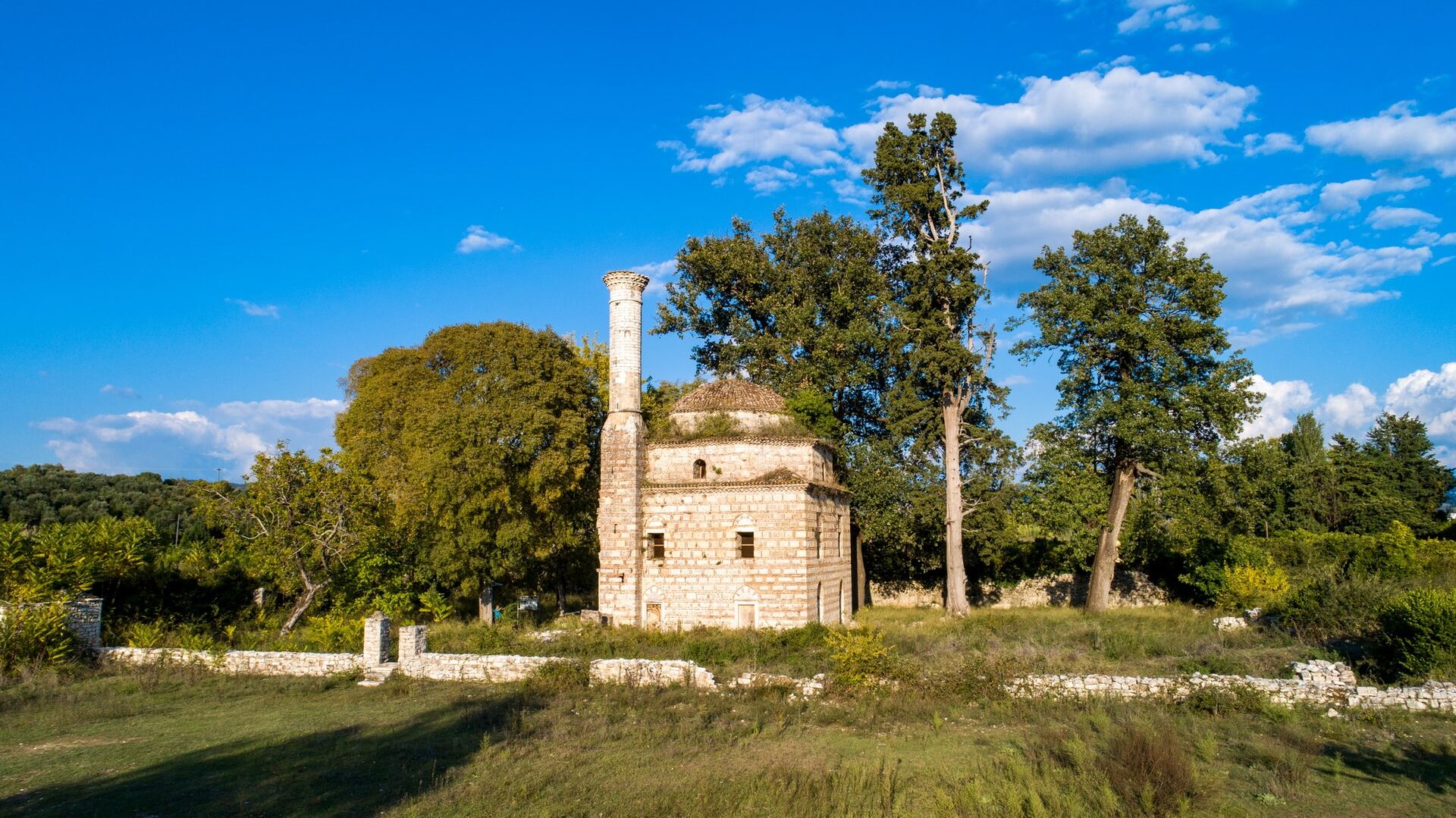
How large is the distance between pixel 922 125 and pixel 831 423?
1028 cm

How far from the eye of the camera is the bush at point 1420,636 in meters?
13.2

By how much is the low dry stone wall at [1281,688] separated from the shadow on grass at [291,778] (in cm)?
886

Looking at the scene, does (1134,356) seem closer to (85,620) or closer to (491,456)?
(491,456)

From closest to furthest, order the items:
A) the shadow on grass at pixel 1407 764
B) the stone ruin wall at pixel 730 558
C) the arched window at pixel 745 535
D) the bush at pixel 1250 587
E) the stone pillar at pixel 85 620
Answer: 1. the shadow on grass at pixel 1407 764
2. the stone pillar at pixel 85 620
3. the stone ruin wall at pixel 730 558
4. the arched window at pixel 745 535
5. the bush at pixel 1250 587

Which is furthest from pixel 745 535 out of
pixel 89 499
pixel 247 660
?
pixel 89 499

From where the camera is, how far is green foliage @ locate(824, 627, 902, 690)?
14250mm

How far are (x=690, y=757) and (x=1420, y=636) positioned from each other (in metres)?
12.4

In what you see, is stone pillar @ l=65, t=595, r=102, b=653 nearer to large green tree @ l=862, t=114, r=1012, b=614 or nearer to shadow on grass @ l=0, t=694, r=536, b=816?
shadow on grass @ l=0, t=694, r=536, b=816

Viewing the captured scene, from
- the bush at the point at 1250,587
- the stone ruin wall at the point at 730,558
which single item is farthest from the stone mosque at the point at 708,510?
the bush at the point at 1250,587

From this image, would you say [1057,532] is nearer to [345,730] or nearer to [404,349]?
[345,730]

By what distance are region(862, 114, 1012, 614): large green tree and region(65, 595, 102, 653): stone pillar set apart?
70.6ft

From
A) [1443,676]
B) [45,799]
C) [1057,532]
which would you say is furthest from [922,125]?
[45,799]

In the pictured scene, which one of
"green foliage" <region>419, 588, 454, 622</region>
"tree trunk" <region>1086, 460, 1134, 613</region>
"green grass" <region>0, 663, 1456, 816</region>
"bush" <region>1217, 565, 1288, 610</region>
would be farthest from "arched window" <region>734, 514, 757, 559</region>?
"bush" <region>1217, 565, 1288, 610</region>

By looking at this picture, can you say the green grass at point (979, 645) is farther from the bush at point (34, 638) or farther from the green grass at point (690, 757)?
the bush at point (34, 638)
